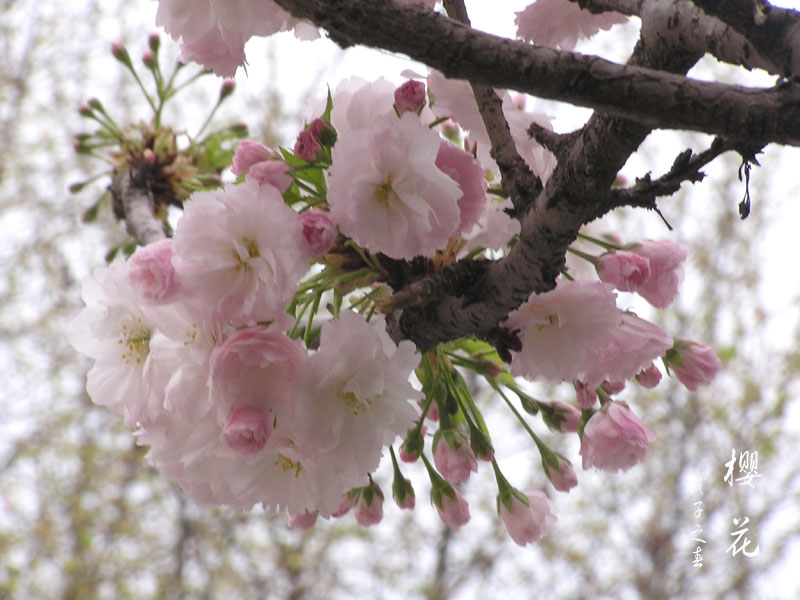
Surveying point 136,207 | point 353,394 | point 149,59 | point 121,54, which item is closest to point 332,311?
point 353,394

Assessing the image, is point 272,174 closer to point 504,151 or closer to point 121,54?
point 504,151

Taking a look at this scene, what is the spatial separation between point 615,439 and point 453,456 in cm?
23

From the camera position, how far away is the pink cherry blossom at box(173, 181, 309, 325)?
30.7 inches

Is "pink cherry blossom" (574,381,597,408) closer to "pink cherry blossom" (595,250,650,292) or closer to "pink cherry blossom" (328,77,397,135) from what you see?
"pink cherry blossom" (595,250,650,292)

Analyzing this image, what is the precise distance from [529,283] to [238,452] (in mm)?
357

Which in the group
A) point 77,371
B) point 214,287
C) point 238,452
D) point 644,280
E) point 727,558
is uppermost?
point 77,371

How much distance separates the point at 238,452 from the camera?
79cm

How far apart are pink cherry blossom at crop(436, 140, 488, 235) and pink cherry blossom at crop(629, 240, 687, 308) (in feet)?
0.85

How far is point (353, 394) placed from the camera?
811 millimetres

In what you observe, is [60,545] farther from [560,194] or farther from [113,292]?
[560,194]

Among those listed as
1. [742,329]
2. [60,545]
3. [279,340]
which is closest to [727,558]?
[742,329]

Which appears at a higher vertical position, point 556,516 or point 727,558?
point 727,558

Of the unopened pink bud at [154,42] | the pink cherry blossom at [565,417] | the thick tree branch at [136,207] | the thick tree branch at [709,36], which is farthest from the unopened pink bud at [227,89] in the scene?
the thick tree branch at [709,36]

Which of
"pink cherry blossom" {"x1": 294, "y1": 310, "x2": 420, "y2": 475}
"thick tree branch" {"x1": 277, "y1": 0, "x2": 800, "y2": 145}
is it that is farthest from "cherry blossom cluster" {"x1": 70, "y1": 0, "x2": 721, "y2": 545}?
"thick tree branch" {"x1": 277, "y1": 0, "x2": 800, "y2": 145}
